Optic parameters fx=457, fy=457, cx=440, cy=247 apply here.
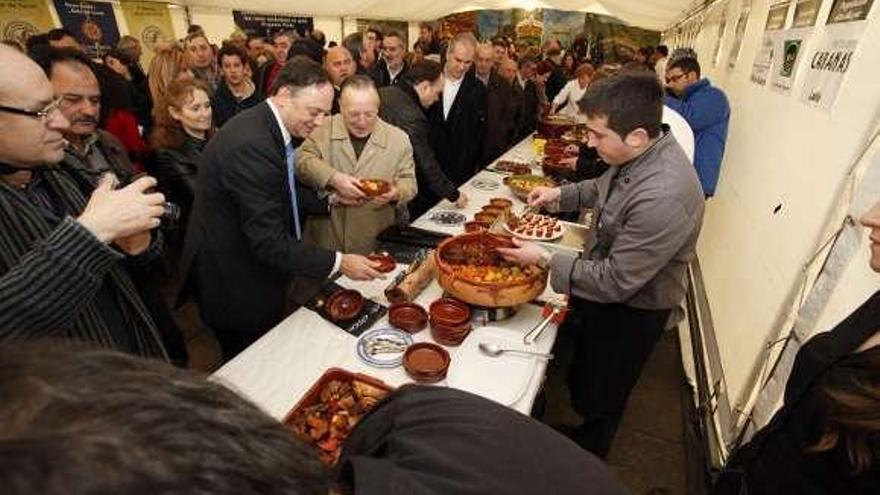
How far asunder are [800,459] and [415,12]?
12480 millimetres

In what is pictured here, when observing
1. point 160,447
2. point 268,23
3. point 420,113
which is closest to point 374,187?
point 420,113

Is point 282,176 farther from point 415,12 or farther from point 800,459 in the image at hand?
point 415,12

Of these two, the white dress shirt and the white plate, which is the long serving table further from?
the white dress shirt

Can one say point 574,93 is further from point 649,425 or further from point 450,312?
point 450,312

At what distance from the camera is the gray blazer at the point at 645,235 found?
1704 mm

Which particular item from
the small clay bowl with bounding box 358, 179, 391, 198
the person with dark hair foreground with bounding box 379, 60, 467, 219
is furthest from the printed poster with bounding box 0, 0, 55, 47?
the small clay bowl with bounding box 358, 179, 391, 198

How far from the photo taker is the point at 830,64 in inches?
87.3

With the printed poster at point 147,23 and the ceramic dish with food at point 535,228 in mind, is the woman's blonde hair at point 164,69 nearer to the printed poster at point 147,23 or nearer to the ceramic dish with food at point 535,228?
the ceramic dish with food at point 535,228

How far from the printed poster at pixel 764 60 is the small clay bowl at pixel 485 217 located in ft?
7.61

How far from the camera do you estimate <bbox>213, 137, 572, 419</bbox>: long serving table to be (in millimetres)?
1517

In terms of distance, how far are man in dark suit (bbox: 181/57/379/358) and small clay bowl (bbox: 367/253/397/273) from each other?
0.12 m

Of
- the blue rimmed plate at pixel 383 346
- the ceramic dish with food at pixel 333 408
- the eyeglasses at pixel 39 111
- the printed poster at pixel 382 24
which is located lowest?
the blue rimmed plate at pixel 383 346

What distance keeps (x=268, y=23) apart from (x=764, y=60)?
1002cm

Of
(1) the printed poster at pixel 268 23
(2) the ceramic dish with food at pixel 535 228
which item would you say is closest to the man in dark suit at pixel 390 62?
(2) the ceramic dish with food at pixel 535 228
